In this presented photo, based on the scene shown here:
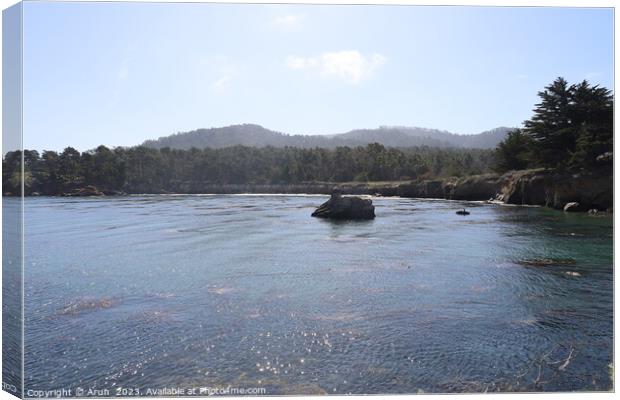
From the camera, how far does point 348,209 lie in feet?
169

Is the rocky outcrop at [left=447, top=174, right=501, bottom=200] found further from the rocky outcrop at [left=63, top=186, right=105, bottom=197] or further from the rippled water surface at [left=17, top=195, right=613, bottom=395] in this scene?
the rocky outcrop at [left=63, top=186, right=105, bottom=197]

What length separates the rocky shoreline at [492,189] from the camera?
54497mm

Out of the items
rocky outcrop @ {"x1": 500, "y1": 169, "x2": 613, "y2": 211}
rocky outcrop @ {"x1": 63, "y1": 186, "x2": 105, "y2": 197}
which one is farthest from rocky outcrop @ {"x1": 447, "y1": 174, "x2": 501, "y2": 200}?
rocky outcrop @ {"x1": 63, "y1": 186, "x2": 105, "y2": 197}

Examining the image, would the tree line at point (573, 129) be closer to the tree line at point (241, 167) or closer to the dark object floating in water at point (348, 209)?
the dark object floating in water at point (348, 209)

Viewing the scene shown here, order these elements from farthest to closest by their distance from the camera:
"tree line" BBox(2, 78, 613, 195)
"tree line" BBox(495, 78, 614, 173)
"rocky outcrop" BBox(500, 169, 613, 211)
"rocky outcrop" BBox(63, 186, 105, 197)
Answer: "rocky outcrop" BBox(63, 186, 105, 197) → "tree line" BBox(2, 78, 613, 195) → "rocky outcrop" BBox(500, 169, 613, 211) → "tree line" BBox(495, 78, 614, 173)

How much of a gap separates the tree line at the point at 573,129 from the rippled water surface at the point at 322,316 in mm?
22011

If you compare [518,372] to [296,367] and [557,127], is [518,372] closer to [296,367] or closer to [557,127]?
[296,367]

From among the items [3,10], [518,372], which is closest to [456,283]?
[518,372]

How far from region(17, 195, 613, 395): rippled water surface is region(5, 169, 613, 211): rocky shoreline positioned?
1043 inches

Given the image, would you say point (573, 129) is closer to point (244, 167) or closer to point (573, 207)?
point (573, 207)

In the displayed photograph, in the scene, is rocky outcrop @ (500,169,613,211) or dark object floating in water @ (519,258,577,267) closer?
dark object floating in water @ (519,258,577,267)

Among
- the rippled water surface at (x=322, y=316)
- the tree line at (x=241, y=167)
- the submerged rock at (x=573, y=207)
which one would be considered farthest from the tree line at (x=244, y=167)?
the rippled water surface at (x=322, y=316)

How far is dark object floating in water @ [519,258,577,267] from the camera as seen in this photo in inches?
957

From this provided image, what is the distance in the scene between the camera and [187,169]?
13250 cm
